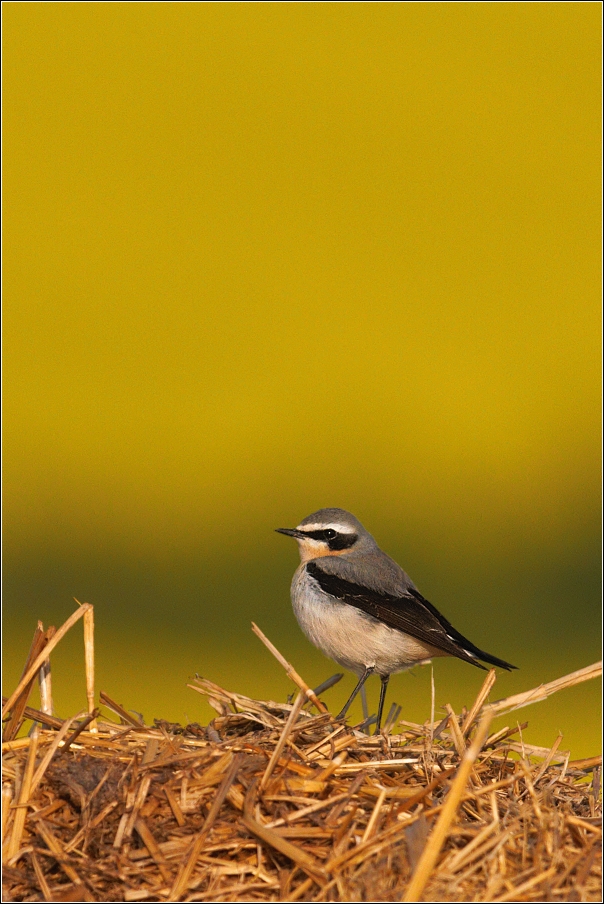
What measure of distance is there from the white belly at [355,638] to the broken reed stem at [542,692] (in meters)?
1.72

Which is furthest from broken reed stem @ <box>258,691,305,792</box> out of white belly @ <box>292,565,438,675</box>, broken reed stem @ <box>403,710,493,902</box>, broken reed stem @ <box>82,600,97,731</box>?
white belly @ <box>292,565,438,675</box>

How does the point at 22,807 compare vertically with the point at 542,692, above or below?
below

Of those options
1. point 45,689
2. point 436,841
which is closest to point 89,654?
point 45,689

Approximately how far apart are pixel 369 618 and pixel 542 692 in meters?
1.88

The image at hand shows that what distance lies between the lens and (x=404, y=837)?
3.33 metres

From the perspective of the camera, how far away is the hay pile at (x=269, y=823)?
10.6 feet

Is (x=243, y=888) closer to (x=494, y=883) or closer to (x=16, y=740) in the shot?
(x=494, y=883)

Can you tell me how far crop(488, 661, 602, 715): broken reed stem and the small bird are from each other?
1361 millimetres

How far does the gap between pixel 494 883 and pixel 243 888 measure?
810 millimetres

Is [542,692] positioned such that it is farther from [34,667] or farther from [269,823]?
[34,667]

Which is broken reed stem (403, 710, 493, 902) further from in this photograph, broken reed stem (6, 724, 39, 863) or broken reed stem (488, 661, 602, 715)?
broken reed stem (6, 724, 39, 863)

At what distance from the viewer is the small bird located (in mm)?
5914

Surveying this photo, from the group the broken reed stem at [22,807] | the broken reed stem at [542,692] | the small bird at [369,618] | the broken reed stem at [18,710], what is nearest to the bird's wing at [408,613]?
the small bird at [369,618]

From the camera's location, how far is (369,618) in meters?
6.05
